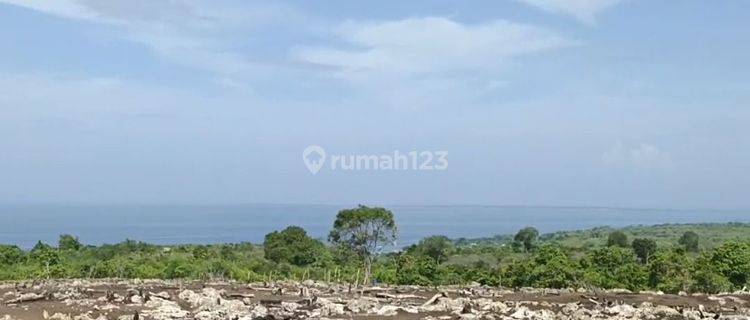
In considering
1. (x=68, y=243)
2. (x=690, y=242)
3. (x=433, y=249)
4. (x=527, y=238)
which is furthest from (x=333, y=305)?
(x=690, y=242)

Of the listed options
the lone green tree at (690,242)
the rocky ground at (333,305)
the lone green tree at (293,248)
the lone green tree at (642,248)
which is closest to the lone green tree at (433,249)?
the lone green tree at (293,248)

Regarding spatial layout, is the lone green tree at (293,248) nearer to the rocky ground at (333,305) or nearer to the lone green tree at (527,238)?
the lone green tree at (527,238)

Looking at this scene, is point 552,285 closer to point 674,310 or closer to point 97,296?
point 674,310

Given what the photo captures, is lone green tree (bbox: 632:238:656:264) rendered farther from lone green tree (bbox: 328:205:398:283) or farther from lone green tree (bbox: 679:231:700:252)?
lone green tree (bbox: 328:205:398:283)

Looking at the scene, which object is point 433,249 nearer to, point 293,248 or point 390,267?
point 293,248

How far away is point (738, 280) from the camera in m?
30.8

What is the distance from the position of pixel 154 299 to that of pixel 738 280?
22.4 m

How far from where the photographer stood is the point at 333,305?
17391mm

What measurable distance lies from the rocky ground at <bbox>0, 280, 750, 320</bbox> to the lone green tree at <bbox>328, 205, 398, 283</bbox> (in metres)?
12.2

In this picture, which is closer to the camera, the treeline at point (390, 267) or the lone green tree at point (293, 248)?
the treeline at point (390, 267)

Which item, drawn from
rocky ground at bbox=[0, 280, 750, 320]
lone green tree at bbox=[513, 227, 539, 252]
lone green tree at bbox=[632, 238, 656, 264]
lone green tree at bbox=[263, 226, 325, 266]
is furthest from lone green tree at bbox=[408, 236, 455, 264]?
rocky ground at bbox=[0, 280, 750, 320]

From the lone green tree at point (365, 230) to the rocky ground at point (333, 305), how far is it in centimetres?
1223

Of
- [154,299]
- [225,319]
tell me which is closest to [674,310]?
[225,319]

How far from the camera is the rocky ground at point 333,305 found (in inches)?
635
